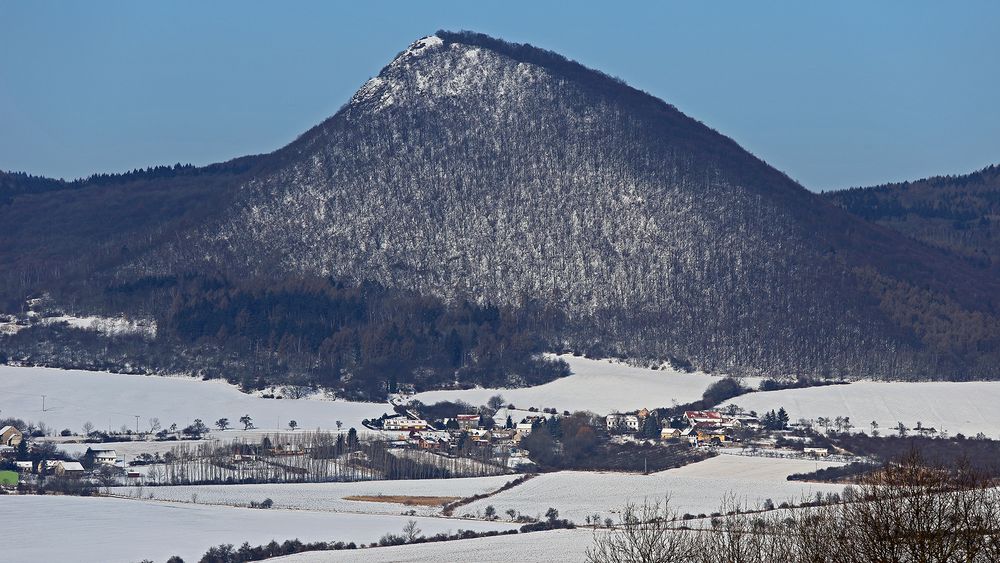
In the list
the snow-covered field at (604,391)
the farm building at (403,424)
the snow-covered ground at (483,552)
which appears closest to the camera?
the snow-covered ground at (483,552)

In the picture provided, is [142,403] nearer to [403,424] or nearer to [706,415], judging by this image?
[403,424]

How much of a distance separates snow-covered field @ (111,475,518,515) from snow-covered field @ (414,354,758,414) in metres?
50.5

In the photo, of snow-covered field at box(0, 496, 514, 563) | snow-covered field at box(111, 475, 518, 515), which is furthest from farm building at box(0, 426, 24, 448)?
snow-covered field at box(0, 496, 514, 563)

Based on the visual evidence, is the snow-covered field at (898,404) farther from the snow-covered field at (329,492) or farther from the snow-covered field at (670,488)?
the snow-covered field at (329,492)

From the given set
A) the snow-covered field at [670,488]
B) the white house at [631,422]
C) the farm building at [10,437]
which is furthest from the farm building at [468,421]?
the farm building at [10,437]

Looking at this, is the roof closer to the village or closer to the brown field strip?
the village

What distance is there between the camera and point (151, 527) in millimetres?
95500

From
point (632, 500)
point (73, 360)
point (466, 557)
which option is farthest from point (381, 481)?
point (73, 360)

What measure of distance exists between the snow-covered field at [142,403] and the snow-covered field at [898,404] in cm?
3965

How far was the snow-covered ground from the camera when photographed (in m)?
78.5

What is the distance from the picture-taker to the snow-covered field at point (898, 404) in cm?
15938

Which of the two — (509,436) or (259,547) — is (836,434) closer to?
(509,436)

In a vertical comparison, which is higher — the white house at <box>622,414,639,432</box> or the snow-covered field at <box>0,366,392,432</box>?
the snow-covered field at <box>0,366,392,432</box>

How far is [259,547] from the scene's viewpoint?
86125mm
